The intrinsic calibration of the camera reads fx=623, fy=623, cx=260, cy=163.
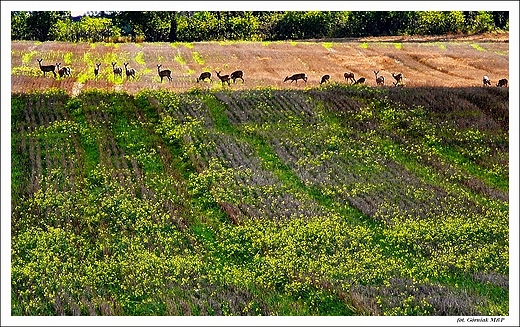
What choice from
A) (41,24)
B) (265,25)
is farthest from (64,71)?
(265,25)

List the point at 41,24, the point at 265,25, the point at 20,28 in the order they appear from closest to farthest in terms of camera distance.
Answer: the point at 20,28
the point at 41,24
the point at 265,25

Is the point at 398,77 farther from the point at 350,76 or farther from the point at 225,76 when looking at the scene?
the point at 225,76

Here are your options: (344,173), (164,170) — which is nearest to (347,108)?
(344,173)

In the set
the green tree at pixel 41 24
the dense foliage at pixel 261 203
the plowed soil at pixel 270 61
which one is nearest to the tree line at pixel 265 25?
the green tree at pixel 41 24

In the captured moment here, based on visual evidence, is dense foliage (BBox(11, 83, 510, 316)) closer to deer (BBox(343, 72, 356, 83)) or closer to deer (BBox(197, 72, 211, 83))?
deer (BBox(197, 72, 211, 83))

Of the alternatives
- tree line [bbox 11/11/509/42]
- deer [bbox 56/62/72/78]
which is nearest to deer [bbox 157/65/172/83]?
deer [bbox 56/62/72/78]

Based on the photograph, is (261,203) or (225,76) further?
(225,76)

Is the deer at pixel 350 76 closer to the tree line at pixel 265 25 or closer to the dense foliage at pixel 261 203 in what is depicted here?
the dense foliage at pixel 261 203
